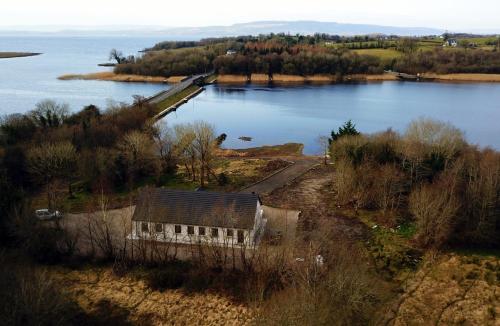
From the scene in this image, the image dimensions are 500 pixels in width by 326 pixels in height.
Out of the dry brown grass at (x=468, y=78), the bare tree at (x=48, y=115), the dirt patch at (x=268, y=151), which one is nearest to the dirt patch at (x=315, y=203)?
the dirt patch at (x=268, y=151)

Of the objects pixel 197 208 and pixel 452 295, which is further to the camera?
pixel 197 208

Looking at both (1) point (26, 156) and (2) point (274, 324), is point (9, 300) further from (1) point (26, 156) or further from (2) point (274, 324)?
(1) point (26, 156)

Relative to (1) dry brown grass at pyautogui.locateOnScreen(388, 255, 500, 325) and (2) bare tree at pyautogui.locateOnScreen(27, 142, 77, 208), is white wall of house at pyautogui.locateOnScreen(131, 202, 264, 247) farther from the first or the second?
(2) bare tree at pyautogui.locateOnScreen(27, 142, 77, 208)

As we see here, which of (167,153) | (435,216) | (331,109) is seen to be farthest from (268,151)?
(331,109)

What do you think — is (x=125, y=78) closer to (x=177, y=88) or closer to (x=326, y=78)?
(x=177, y=88)

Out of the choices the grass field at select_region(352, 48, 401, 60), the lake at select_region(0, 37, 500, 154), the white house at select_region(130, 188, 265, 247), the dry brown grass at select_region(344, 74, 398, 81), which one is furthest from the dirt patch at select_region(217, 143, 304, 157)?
the grass field at select_region(352, 48, 401, 60)

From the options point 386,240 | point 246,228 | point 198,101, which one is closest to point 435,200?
point 386,240
